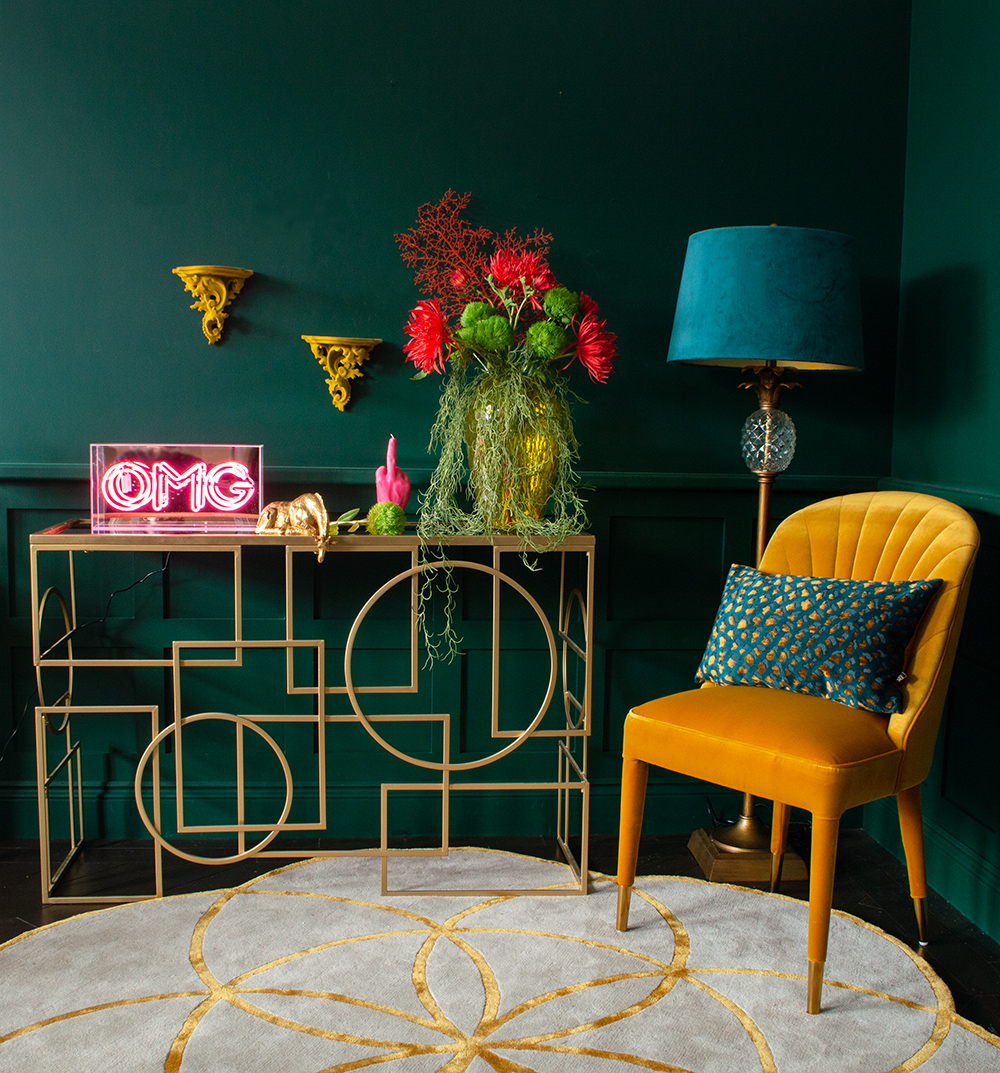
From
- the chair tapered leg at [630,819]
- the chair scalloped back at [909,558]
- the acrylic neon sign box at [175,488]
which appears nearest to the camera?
the chair scalloped back at [909,558]

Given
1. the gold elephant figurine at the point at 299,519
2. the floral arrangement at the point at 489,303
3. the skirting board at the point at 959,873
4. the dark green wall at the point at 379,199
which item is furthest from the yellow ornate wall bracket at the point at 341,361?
the skirting board at the point at 959,873

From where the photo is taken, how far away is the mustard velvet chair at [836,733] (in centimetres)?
175

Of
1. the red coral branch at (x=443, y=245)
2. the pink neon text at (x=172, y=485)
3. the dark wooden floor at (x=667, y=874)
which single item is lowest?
the dark wooden floor at (x=667, y=874)

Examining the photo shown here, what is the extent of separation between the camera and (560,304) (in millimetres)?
2154

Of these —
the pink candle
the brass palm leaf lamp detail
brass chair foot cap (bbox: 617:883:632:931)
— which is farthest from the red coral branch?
brass chair foot cap (bbox: 617:883:632:931)

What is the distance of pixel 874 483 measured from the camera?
8.64ft

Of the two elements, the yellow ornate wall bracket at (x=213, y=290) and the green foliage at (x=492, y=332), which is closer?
the green foliage at (x=492, y=332)

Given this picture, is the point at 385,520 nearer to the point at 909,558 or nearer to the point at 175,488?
the point at 175,488

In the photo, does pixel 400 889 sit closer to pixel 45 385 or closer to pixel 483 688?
pixel 483 688

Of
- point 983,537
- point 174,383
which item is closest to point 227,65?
point 174,383

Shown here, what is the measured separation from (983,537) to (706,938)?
44.7 inches

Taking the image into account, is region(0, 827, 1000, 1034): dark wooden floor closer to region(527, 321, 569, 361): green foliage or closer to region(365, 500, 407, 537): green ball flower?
region(365, 500, 407, 537): green ball flower

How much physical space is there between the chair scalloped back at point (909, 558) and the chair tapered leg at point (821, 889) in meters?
0.24

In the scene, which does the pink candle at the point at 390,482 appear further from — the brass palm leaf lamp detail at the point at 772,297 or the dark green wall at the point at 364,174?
the brass palm leaf lamp detail at the point at 772,297
